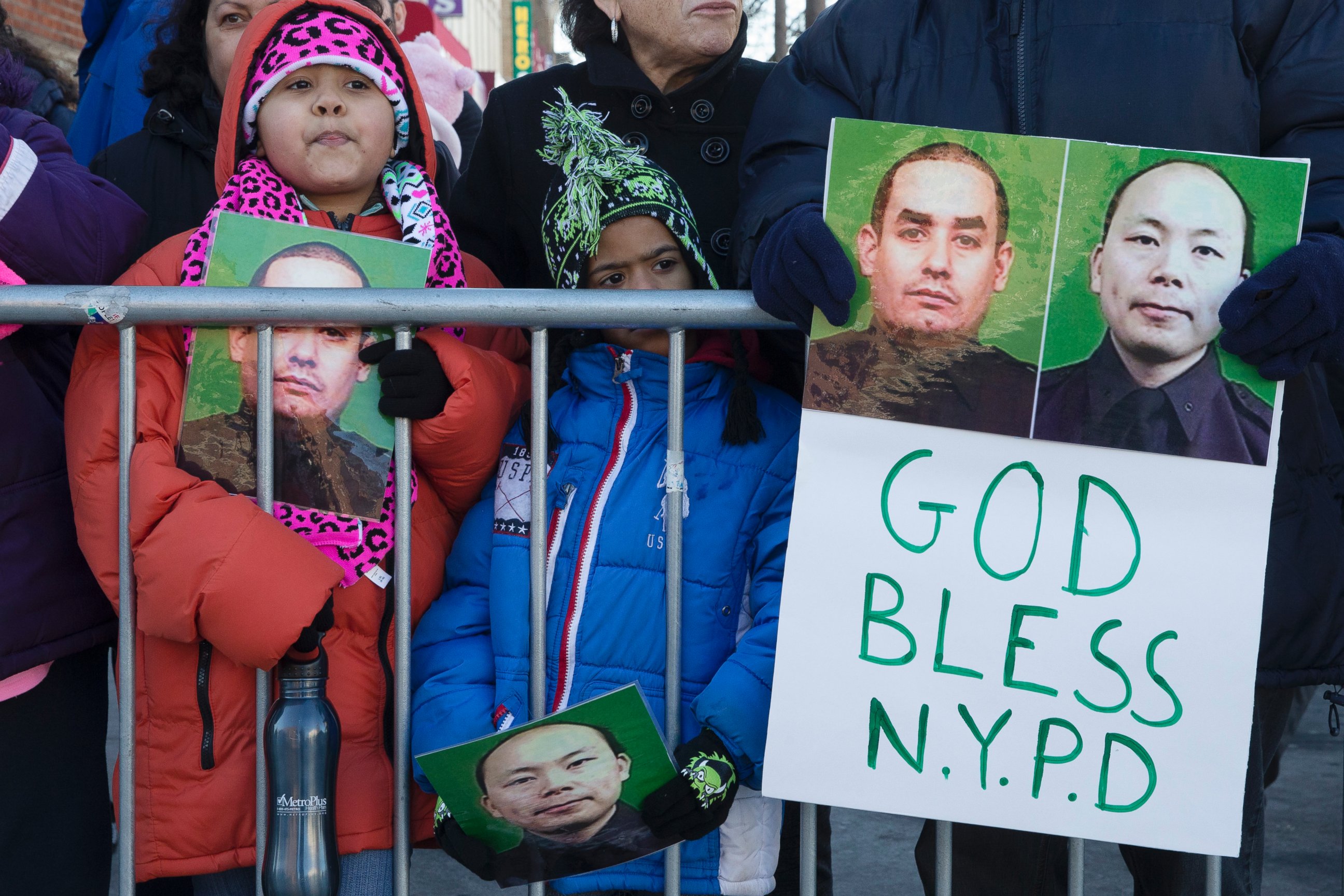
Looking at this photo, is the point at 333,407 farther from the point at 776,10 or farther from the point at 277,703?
the point at 776,10

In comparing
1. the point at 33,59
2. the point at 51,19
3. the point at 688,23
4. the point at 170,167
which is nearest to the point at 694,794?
the point at 688,23

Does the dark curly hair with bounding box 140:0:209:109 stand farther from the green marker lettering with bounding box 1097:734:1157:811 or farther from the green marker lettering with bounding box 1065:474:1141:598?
the green marker lettering with bounding box 1097:734:1157:811

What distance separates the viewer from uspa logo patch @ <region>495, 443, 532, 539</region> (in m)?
2.13

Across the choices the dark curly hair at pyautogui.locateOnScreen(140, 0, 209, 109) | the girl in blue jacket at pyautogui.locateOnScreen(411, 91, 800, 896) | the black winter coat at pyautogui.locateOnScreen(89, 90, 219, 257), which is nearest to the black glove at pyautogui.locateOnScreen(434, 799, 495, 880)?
the girl in blue jacket at pyautogui.locateOnScreen(411, 91, 800, 896)

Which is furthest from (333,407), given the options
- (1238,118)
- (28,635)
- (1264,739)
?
(1264,739)

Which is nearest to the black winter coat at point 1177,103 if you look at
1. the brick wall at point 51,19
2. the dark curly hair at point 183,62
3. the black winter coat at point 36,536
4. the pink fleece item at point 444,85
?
the black winter coat at point 36,536

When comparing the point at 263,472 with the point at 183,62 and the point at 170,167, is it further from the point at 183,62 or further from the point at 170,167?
the point at 183,62

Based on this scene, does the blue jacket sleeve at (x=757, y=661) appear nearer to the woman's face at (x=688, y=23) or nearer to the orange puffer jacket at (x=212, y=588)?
the orange puffer jacket at (x=212, y=588)

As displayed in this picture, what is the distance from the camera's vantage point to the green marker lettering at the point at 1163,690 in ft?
6.08

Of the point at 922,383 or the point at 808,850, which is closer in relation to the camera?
the point at 922,383

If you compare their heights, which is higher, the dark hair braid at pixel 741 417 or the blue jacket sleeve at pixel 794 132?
the blue jacket sleeve at pixel 794 132

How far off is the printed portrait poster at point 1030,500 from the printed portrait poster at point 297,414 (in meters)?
0.73

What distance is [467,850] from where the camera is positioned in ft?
6.54

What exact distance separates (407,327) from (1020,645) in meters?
1.07
